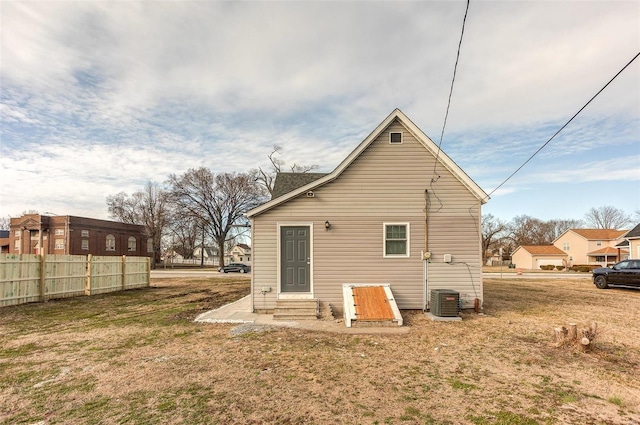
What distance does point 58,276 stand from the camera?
1442 cm

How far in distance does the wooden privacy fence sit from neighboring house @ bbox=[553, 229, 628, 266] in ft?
189

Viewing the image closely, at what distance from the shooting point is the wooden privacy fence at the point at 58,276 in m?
12.5

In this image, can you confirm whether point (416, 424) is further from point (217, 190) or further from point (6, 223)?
point (6, 223)

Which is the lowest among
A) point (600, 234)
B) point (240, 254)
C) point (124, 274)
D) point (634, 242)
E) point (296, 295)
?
point (240, 254)

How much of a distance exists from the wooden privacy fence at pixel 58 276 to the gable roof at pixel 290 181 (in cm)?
971

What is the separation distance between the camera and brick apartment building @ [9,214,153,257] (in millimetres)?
48000

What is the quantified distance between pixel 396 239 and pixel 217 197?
38.2 metres

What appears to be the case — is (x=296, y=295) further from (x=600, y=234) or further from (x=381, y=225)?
(x=600, y=234)

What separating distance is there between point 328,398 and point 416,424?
1.19 meters

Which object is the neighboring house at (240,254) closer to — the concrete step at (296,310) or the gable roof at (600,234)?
the gable roof at (600,234)

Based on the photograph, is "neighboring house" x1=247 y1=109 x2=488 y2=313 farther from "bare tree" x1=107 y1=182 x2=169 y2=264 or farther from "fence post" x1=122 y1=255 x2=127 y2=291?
"bare tree" x1=107 y1=182 x2=169 y2=264

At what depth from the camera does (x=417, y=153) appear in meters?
10.9

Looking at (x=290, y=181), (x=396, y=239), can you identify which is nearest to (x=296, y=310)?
(x=396, y=239)

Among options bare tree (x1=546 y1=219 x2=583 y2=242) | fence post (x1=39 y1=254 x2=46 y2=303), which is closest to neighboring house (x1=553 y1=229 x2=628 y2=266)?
bare tree (x1=546 y1=219 x2=583 y2=242)
